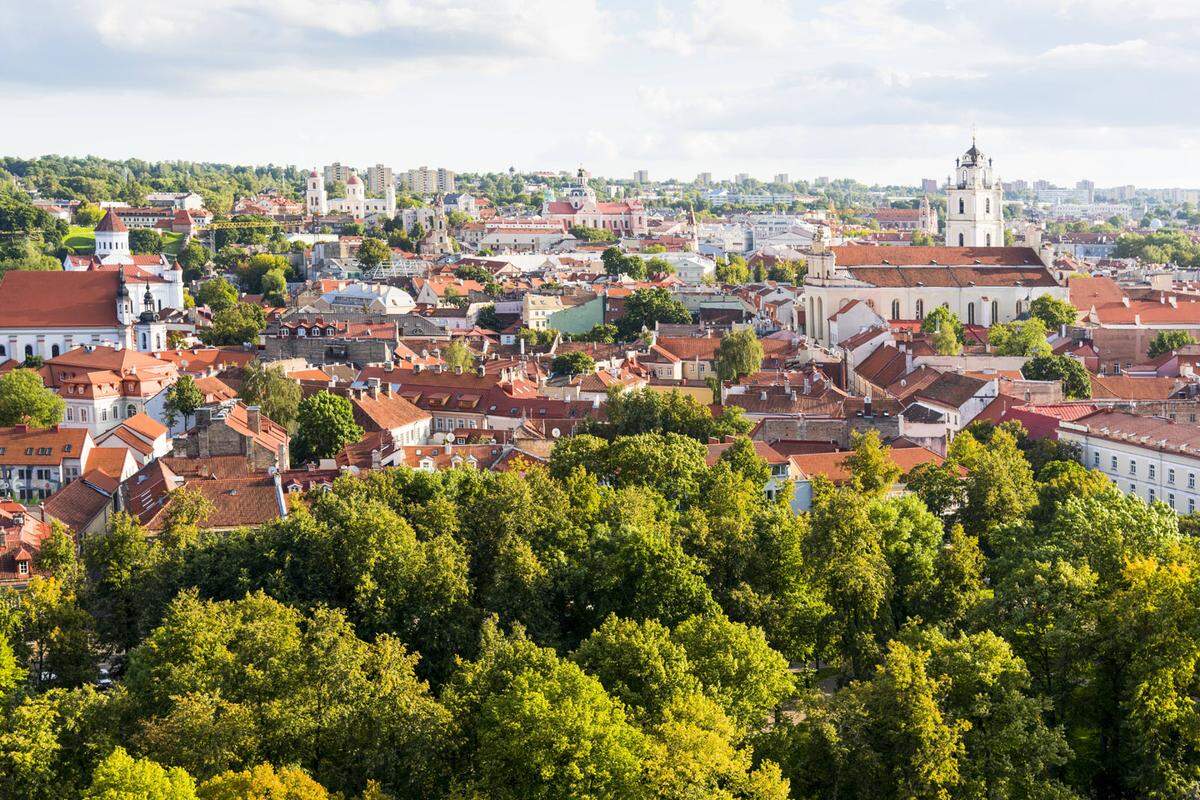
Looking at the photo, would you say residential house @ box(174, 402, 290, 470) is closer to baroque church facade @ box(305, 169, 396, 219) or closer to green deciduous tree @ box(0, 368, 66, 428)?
green deciduous tree @ box(0, 368, 66, 428)

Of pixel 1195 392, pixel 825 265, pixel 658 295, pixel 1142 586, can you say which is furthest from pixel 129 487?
pixel 825 265

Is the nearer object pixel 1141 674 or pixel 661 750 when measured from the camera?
pixel 661 750

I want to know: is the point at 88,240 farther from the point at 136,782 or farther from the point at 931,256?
the point at 136,782

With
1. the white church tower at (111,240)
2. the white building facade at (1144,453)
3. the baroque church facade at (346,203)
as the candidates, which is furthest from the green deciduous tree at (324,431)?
the baroque church facade at (346,203)

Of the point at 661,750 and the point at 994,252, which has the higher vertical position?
the point at 994,252

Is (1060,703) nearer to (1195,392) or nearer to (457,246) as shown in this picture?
(1195,392)

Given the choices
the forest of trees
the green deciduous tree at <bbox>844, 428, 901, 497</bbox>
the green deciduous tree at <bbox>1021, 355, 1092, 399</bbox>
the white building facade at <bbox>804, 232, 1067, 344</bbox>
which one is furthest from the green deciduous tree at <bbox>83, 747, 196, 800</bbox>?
the white building facade at <bbox>804, 232, 1067, 344</bbox>

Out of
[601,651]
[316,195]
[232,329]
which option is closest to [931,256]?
[232,329]
